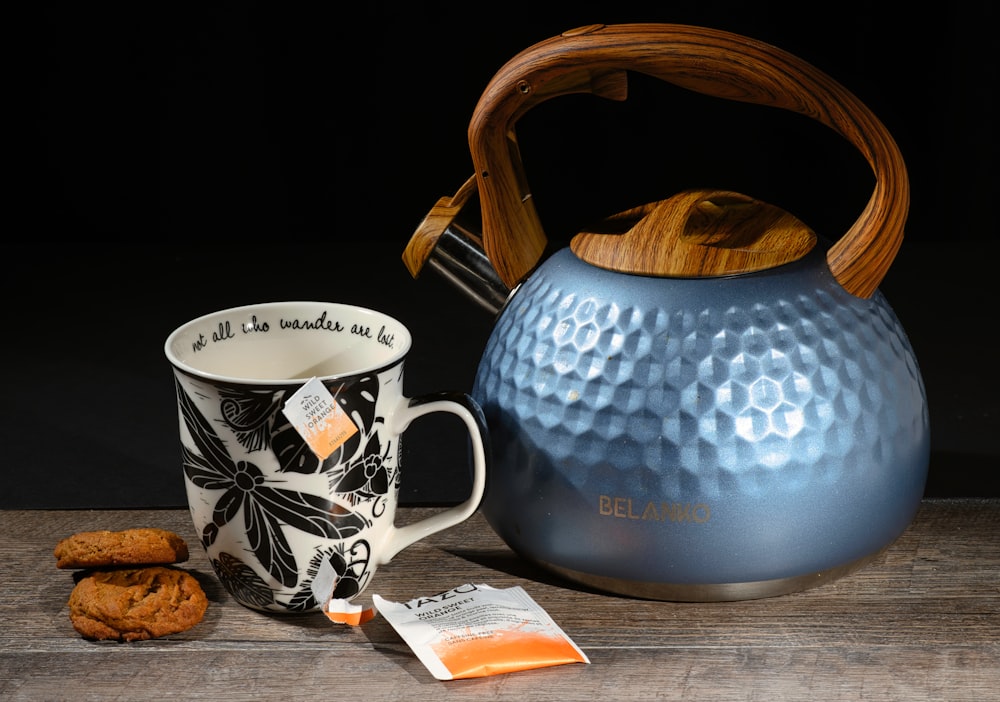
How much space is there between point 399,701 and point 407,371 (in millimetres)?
709

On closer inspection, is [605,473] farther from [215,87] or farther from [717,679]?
[215,87]

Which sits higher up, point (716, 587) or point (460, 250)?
point (460, 250)

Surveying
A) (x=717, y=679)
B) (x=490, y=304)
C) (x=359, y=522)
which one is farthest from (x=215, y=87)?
(x=717, y=679)

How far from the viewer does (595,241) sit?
692mm

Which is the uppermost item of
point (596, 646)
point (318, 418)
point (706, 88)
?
point (706, 88)

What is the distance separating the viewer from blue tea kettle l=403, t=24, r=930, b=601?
2.06 ft

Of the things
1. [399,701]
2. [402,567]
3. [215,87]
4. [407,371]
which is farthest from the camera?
[215,87]

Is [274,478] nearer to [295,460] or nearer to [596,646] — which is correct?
[295,460]

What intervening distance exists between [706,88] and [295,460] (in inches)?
10.5

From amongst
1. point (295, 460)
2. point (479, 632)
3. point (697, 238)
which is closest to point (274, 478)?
point (295, 460)

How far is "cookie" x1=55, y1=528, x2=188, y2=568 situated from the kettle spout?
0.70ft

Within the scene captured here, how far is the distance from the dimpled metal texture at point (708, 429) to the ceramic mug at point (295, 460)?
0.15 feet

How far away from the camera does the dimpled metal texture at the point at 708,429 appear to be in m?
0.63

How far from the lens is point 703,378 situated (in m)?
0.63
